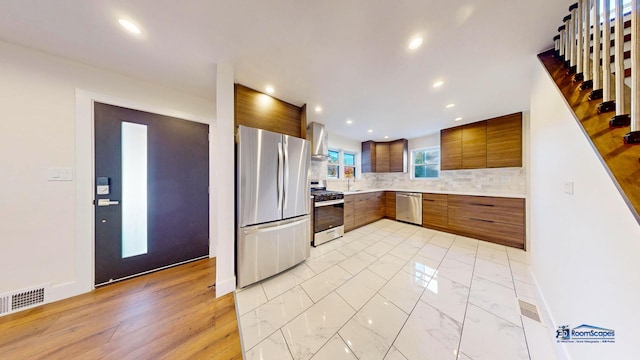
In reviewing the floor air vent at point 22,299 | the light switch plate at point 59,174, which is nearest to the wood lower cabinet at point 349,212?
the light switch plate at point 59,174

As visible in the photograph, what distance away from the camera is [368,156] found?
15.8 feet

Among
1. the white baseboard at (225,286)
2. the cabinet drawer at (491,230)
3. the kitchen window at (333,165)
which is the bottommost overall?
the white baseboard at (225,286)

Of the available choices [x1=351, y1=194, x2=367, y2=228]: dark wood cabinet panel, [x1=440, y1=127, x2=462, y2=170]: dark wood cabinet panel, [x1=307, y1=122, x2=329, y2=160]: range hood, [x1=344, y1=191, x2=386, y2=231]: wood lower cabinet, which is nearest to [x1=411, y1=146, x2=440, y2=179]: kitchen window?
[x1=440, y1=127, x2=462, y2=170]: dark wood cabinet panel

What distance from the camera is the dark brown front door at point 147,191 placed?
6.18 feet

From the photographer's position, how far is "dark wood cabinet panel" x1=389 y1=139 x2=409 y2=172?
15.1ft

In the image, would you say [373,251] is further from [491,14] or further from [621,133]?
[491,14]

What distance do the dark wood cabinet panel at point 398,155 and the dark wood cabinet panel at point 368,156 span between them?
0.48 m

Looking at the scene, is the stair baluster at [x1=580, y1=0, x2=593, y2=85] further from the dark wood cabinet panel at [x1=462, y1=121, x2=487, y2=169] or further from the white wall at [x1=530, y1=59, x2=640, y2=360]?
the dark wood cabinet panel at [x1=462, y1=121, x2=487, y2=169]

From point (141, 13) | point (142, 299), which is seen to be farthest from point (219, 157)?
point (142, 299)

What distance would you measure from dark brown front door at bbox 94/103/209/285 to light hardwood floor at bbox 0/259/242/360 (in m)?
0.39

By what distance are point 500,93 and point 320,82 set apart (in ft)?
8.23

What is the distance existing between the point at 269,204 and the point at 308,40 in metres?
1.67

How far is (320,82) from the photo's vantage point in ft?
6.86

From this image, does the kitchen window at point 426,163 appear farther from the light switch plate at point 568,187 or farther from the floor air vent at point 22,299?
the floor air vent at point 22,299
